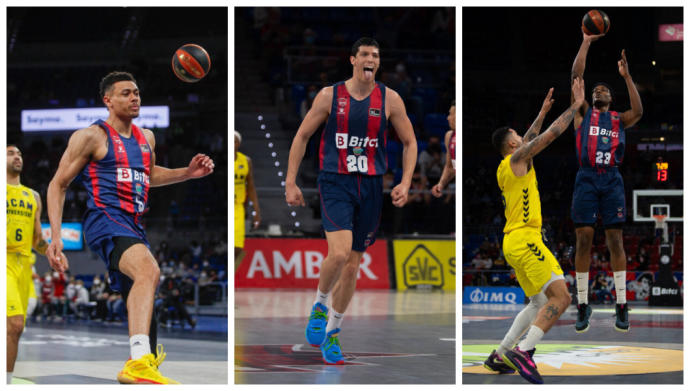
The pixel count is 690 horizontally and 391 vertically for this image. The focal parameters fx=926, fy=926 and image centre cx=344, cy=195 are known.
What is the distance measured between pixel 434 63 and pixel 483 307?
11.4 meters

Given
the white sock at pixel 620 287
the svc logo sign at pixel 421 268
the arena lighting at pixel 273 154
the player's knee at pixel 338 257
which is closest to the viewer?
the player's knee at pixel 338 257

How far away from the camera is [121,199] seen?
4.75 meters

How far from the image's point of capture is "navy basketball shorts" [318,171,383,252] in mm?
5598

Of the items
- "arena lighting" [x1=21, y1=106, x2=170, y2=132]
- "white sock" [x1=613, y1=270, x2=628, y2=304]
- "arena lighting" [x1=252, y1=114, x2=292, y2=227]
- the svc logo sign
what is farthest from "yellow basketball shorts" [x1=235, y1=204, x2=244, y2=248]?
"arena lighting" [x1=21, y1=106, x2=170, y2=132]

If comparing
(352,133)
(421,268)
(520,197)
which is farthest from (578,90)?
(421,268)

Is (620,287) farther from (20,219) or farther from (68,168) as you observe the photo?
(20,219)

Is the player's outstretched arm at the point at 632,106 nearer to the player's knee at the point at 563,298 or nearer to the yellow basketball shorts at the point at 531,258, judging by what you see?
the yellow basketball shorts at the point at 531,258

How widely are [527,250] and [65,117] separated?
18219 millimetres

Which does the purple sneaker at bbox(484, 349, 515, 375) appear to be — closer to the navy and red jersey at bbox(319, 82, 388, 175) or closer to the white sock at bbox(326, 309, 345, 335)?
the white sock at bbox(326, 309, 345, 335)

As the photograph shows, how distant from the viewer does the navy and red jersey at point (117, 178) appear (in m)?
4.73

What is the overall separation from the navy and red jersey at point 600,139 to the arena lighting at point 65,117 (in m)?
15.3

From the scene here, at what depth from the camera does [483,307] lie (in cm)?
830

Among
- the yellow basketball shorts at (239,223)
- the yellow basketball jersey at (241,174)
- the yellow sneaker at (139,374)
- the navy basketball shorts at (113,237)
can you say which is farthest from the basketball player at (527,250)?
the yellow basketball shorts at (239,223)

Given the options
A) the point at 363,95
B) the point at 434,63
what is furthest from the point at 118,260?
the point at 434,63
